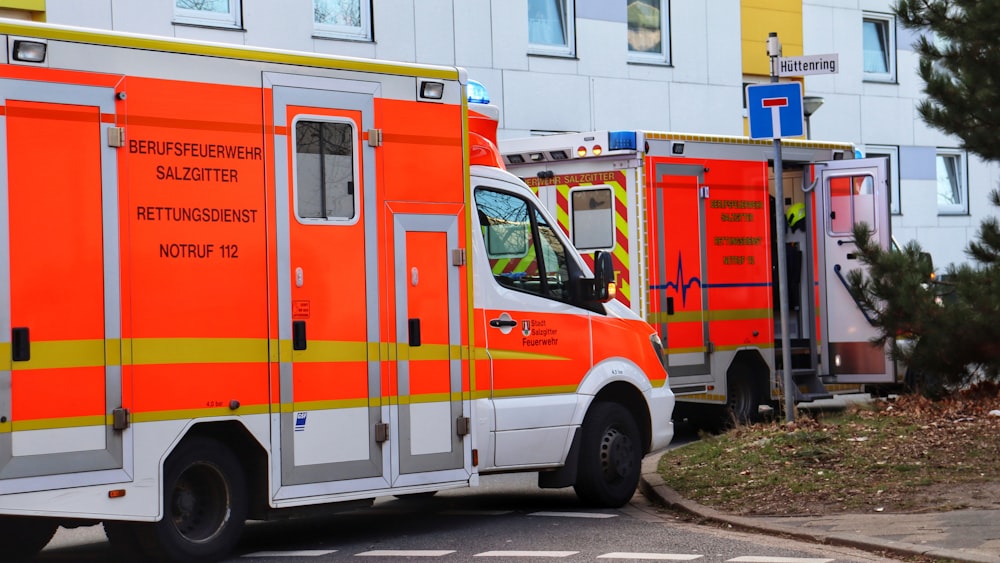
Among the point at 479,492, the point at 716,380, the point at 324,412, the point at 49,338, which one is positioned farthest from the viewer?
the point at 716,380

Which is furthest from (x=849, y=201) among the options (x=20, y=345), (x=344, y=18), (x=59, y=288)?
(x=20, y=345)

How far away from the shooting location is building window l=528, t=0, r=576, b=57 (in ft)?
70.4

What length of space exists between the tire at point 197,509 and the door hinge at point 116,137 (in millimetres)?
1617

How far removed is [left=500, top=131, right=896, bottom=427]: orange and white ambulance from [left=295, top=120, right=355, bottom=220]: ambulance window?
15.6ft

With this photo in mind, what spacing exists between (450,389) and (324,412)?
1000 millimetres

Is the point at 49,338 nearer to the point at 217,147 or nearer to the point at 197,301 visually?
the point at 197,301

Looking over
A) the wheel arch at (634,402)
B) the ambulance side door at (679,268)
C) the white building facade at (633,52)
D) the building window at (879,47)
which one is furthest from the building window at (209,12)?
the building window at (879,47)

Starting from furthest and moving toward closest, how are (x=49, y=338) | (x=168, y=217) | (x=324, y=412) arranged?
(x=324, y=412) → (x=168, y=217) → (x=49, y=338)

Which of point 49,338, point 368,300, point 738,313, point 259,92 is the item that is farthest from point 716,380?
point 49,338

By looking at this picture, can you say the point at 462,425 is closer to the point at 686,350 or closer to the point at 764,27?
the point at 686,350

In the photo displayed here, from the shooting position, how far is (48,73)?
24.8ft

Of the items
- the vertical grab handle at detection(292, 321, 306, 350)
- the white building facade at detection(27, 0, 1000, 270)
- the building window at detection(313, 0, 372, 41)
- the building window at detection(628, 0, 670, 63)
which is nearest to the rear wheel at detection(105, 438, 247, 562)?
the vertical grab handle at detection(292, 321, 306, 350)

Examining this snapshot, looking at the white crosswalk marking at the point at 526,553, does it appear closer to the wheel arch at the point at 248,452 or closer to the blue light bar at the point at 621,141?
the wheel arch at the point at 248,452

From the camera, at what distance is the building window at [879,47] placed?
27266 mm
